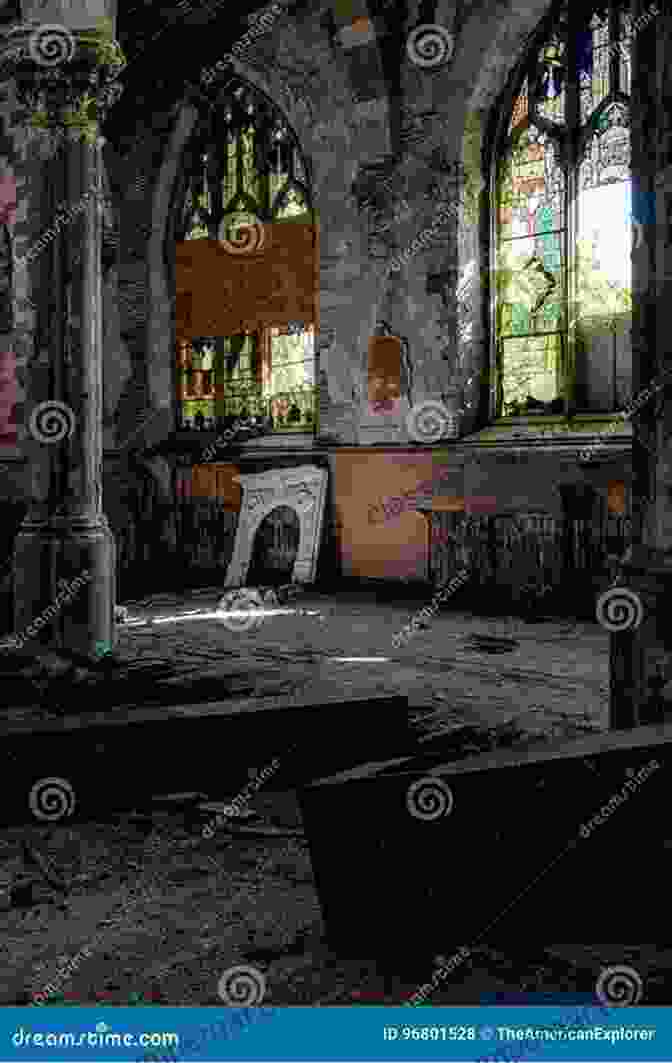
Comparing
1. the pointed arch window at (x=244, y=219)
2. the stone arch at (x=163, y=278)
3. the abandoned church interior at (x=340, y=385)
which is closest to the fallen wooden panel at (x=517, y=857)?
the abandoned church interior at (x=340, y=385)

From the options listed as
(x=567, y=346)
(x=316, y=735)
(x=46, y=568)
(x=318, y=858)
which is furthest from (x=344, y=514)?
(x=318, y=858)

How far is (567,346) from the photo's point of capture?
9.77m

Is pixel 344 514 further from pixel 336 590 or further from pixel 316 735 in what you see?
pixel 316 735

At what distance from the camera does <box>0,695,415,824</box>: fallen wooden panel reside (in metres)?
3.60

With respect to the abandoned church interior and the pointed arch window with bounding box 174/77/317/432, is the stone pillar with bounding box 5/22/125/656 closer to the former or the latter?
the abandoned church interior

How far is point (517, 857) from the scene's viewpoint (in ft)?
8.14

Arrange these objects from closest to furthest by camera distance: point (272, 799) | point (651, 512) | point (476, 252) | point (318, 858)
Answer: point (318, 858), point (651, 512), point (272, 799), point (476, 252)

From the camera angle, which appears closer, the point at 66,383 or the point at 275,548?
the point at 66,383

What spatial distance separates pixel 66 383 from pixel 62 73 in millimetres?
1863

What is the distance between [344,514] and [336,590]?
810mm

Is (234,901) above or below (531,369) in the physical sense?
below

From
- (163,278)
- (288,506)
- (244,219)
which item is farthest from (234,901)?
(163,278)

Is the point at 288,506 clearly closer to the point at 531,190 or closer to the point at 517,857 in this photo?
the point at 531,190

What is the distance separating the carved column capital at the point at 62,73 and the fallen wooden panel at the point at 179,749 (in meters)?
4.16
